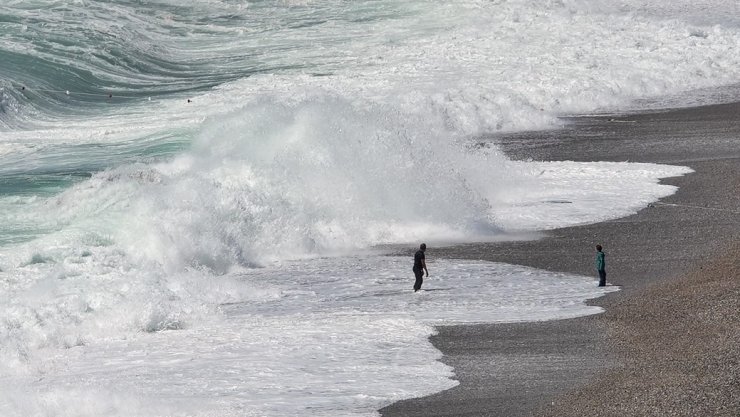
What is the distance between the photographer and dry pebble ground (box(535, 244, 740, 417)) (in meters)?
11.9

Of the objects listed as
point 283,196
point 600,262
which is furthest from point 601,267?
point 283,196

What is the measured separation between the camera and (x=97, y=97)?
4016 cm

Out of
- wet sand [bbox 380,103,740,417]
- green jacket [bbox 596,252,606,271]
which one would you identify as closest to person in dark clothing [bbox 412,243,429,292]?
wet sand [bbox 380,103,740,417]

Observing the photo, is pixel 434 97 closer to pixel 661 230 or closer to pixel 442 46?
pixel 442 46

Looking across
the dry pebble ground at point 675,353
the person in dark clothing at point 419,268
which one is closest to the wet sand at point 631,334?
the dry pebble ground at point 675,353

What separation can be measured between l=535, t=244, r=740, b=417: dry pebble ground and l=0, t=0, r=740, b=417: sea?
3.81ft

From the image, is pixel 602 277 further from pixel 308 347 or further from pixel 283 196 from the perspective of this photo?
pixel 283 196

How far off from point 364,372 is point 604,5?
43003 millimetres

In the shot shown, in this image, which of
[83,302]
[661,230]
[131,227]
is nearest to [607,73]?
[661,230]

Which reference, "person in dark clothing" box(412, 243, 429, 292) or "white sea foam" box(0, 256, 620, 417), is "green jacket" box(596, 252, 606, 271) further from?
"person in dark clothing" box(412, 243, 429, 292)

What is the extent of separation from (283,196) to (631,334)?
970 cm

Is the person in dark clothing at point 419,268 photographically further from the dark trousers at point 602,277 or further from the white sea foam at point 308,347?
the dark trousers at point 602,277

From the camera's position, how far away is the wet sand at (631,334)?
12.5m

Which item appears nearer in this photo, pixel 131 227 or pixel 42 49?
pixel 131 227
